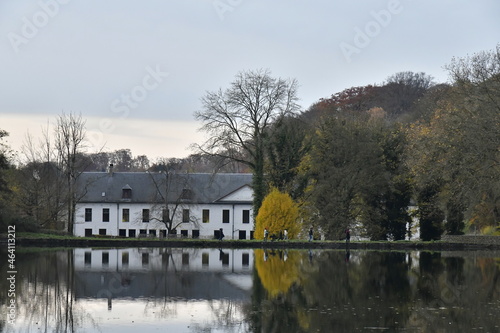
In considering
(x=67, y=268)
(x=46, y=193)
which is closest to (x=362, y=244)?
(x=67, y=268)

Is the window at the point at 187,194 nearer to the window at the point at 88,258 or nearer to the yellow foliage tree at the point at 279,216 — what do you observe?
the yellow foliage tree at the point at 279,216

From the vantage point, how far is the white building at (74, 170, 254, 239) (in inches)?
2923

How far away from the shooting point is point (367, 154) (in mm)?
53656

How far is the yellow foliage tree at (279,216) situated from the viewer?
177 ft

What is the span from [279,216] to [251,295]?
1200 inches

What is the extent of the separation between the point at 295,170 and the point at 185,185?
674 inches

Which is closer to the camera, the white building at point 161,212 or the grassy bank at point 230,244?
the grassy bank at point 230,244

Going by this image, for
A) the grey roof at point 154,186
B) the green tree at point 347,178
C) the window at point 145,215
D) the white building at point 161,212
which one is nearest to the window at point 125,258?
the green tree at point 347,178

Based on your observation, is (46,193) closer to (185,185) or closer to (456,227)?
(185,185)

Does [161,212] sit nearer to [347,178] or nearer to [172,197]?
[172,197]

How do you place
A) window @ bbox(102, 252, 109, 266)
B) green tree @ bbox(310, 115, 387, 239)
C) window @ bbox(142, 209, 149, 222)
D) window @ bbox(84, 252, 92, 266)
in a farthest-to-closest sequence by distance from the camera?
window @ bbox(142, 209, 149, 222) < green tree @ bbox(310, 115, 387, 239) < window @ bbox(102, 252, 109, 266) < window @ bbox(84, 252, 92, 266)

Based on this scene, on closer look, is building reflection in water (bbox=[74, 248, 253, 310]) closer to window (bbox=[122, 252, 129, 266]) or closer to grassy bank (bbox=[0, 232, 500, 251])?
window (bbox=[122, 252, 129, 266])

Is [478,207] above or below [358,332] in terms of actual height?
above

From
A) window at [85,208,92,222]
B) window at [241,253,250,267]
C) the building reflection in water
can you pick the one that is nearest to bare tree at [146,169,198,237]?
window at [85,208,92,222]
